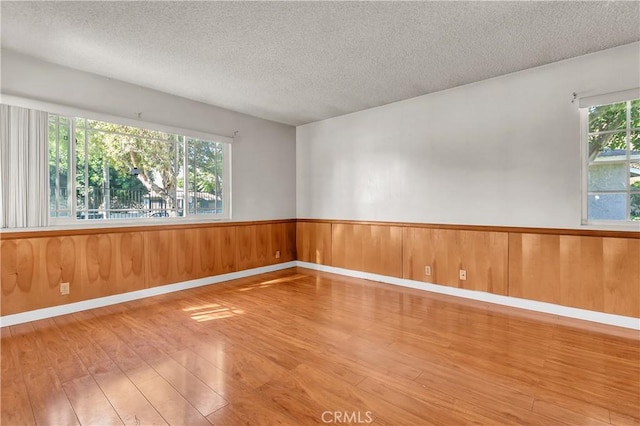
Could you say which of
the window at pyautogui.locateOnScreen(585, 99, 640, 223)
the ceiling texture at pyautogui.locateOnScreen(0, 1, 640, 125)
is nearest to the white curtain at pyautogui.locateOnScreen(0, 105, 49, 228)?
the ceiling texture at pyautogui.locateOnScreen(0, 1, 640, 125)

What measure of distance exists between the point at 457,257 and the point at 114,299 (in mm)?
4140

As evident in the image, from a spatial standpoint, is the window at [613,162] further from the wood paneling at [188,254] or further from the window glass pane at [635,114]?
the wood paneling at [188,254]

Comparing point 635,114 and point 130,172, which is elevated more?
point 635,114

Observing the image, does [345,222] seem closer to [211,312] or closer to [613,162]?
[211,312]

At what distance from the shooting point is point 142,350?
8.16ft

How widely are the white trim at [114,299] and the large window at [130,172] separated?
93 cm

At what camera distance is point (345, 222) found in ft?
16.9

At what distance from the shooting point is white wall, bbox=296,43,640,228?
10.4 feet

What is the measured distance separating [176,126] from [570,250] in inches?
190

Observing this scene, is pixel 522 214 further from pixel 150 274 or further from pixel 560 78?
pixel 150 274

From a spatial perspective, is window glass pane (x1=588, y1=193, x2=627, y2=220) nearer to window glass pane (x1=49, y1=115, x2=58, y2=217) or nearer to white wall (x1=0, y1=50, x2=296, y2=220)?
white wall (x1=0, y1=50, x2=296, y2=220)

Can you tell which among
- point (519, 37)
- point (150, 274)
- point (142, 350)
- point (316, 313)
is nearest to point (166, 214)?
point (150, 274)

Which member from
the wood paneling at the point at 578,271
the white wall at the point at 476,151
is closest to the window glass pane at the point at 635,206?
the wood paneling at the point at 578,271
